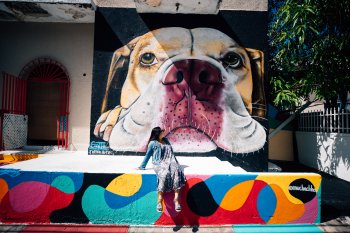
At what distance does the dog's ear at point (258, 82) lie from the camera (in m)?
8.58

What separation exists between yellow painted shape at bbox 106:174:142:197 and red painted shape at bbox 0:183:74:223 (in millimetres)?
865

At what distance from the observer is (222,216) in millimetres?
5008

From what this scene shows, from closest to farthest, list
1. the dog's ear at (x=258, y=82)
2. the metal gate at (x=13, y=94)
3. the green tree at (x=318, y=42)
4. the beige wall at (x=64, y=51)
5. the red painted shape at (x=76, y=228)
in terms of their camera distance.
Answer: the red painted shape at (x=76, y=228) < the green tree at (x=318, y=42) < the dog's ear at (x=258, y=82) < the metal gate at (x=13, y=94) < the beige wall at (x=64, y=51)

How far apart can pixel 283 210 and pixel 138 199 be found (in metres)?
2.66

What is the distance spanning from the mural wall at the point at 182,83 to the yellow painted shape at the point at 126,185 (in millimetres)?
3489

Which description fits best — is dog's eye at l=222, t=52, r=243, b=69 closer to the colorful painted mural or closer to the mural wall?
the mural wall

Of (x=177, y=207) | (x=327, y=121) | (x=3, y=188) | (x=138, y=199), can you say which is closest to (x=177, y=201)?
(x=177, y=207)

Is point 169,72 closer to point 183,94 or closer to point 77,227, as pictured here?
point 183,94

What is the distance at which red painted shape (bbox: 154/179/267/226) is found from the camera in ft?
16.4

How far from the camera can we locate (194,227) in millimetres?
4910

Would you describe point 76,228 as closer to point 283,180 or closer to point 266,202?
point 266,202

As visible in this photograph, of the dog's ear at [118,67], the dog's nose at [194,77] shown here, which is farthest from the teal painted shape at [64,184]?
the dog's nose at [194,77]

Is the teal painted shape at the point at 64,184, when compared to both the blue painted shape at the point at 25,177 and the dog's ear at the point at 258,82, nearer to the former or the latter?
the blue painted shape at the point at 25,177

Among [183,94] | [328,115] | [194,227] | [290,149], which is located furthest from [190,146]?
[290,149]
